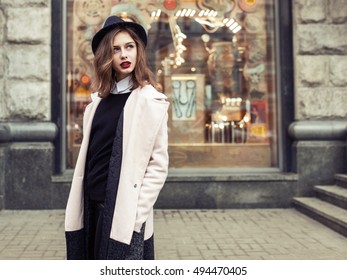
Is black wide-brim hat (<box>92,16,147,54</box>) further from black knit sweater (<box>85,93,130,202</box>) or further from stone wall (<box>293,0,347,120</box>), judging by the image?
stone wall (<box>293,0,347,120</box>)

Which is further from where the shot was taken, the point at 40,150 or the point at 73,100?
the point at 73,100

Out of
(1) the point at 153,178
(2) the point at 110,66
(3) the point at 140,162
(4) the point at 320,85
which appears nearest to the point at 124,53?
(2) the point at 110,66

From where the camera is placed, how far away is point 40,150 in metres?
6.90

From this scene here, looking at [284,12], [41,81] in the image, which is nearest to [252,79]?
[284,12]

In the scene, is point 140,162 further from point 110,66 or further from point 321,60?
point 321,60

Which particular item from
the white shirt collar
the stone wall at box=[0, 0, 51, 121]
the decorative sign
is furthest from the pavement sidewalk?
the decorative sign

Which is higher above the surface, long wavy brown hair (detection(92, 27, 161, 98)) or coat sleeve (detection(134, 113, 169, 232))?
long wavy brown hair (detection(92, 27, 161, 98))

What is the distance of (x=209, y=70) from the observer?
808cm

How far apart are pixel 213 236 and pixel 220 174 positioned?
1.92 metres

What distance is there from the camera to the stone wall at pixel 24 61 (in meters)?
6.93

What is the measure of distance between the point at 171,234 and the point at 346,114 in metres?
3.77

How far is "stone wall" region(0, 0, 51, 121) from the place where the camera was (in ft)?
22.7

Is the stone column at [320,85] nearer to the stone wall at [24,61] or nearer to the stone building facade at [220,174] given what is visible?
the stone building facade at [220,174]
